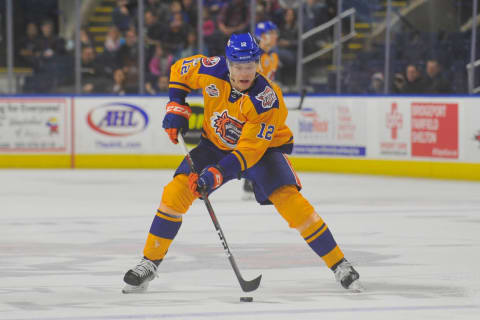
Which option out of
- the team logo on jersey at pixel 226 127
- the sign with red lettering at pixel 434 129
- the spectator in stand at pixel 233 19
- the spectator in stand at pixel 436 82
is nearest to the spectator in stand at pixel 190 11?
the spectator in stand at pixel 233 19

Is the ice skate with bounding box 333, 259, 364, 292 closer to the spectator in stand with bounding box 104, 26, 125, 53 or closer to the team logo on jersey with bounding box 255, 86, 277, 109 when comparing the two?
the team logo on jersey with bounding box 255, 86, 277, 109

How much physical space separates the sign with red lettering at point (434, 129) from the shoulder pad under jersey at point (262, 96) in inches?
247

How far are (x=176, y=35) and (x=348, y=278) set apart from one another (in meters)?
8.52

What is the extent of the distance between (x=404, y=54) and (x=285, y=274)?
23.0 feet

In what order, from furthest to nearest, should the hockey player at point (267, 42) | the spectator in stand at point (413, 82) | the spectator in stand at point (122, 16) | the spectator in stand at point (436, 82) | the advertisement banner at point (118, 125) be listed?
the spectator in stand at point (122, 16) → the advertisement banner at point (118, 125) → the spectator in stand at point (413, 82) → the spectator in stand at point (436, 82) → the hockey player at point (267, 42)

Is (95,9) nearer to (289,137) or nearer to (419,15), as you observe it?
(419,15)

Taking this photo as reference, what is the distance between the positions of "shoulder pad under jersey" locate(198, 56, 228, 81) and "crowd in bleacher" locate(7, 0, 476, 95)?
23.4ft

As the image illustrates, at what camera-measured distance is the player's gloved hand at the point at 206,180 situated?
13.1 ft

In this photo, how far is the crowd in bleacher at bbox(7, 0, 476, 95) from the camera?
11844mm

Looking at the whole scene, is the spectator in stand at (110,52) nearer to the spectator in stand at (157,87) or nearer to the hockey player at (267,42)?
the spectator in stand at (157,87)

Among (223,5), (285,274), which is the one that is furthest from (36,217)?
(223,5)

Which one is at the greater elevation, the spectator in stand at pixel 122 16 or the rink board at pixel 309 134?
the spectator in stand at pixel 122 16

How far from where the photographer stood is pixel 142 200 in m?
8.24

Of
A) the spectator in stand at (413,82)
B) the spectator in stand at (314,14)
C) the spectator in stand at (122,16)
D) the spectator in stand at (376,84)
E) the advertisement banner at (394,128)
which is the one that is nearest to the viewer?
the advertisement banner at (394,128)
